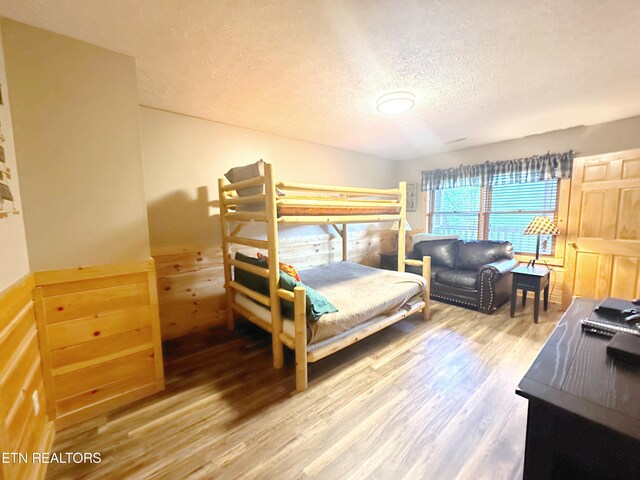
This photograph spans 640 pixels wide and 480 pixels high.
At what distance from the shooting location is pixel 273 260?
2041mm

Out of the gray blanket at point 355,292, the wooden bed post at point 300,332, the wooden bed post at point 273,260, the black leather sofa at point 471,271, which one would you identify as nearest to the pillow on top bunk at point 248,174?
the wooden bed post at point 273,260

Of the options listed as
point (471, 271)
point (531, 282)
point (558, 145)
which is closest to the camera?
point (531, 282)

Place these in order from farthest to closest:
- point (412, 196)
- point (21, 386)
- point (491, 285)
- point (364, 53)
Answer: point (412, 196) < point (491, 285) < point (364, 53) < point (21, 386)

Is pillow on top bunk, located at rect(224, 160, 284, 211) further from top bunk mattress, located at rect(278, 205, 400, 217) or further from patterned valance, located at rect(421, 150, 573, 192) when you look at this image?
patterned valance, located at rect(421, 150, 573, 192)

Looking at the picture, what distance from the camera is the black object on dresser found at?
78cm

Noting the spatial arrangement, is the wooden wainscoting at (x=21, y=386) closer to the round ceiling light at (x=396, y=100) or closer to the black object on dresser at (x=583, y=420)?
the black object on dresser at (x=583, y=420)

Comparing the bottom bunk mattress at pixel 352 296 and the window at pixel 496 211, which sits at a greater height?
the window at pixel 496 211

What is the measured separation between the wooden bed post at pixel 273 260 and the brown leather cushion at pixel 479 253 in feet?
9.91

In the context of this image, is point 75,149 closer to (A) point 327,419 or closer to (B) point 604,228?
(A) point 327,419

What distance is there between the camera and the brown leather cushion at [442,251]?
389 cm

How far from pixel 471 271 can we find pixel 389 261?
4.09ft

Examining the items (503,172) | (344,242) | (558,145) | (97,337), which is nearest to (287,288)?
(97,337)

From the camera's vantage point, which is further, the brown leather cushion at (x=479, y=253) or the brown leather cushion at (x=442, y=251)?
the brown leather cushion at (x=442, y=251)

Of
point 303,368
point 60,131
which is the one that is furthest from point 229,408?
point 60,131
